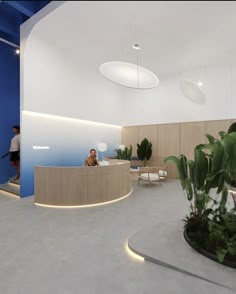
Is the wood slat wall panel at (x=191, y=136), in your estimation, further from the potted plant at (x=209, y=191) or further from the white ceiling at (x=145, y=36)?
the potted plant at (x=209, y=191)

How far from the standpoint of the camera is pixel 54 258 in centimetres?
244

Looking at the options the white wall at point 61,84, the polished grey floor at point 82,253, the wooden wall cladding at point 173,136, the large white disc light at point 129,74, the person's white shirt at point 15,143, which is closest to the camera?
the polished grey floor at point 82,253

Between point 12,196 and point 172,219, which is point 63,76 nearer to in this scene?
point 12,196

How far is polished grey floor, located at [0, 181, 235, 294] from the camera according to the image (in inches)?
78.0

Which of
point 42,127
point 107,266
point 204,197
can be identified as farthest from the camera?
point 42,127

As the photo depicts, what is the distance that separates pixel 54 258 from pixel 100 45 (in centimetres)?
572

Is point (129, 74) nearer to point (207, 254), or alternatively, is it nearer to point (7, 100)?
point (207, 254)

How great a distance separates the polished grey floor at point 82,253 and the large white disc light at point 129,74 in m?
2.77

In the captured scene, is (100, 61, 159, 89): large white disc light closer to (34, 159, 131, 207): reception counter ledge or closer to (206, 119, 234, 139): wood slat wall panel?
(34, 159, 131, 207): reception counter ledge

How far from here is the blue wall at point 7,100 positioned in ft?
20.6

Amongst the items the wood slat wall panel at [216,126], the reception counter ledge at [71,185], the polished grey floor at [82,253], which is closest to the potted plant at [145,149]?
the wood slat wall panel at [216,126]

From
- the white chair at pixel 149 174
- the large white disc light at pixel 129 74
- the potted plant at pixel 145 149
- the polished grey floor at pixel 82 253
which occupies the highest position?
the large white disc light at pixel 129 74

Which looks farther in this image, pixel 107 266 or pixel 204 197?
pixel 204 197

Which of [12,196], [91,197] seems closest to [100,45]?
[91,197]
